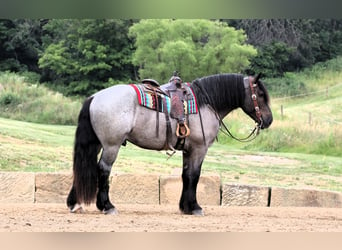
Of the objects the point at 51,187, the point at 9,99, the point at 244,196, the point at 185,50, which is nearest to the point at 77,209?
the point at 51,187

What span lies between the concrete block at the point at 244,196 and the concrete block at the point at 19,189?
8.14 ft

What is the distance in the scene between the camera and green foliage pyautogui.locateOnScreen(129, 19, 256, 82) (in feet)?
70.4

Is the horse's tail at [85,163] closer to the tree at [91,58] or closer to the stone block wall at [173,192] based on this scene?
the stone block wall at [173,192]

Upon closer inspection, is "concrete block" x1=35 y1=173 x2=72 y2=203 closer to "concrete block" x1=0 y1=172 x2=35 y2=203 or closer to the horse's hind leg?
"concrete block" x1=0 y1=172 x2=35 y2=203

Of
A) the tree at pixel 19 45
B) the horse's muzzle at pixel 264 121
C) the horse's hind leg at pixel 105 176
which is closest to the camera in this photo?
the horse's hind leg at pixel 105 176

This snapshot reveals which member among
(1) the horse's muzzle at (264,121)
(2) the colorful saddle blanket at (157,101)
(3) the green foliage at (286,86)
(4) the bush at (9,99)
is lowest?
(1) the horse's muzzle at (264,121)

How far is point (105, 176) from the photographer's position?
696cm

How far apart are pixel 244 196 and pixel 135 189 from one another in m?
1.43

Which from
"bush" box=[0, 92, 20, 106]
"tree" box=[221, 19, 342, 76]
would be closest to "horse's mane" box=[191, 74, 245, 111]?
"bush" box=[0, 92, 20, 106]

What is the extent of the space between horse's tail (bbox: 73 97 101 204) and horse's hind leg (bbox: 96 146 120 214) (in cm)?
9

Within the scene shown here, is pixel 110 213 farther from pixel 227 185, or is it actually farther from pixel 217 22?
pixel 217 22

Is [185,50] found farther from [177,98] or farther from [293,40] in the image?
[177,98]

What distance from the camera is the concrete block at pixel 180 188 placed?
352 inches

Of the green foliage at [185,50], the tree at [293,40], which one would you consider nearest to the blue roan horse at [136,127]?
the green foliage at [185,50]
